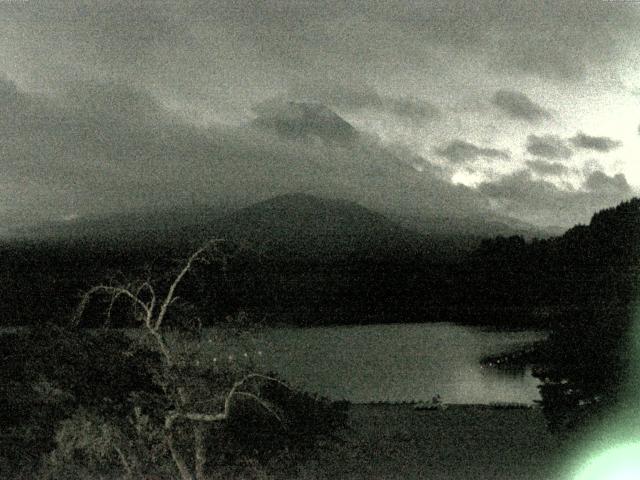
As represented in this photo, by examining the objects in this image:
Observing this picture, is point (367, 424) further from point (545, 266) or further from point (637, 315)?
point (545, 266)

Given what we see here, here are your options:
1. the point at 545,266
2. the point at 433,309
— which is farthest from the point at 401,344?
the point at 433,309

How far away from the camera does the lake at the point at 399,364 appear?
22.0 meters

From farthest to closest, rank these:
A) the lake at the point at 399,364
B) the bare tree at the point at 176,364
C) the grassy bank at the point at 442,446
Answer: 1. the lake at the point at 399,364
2. the grassy bank at the point at 442,446
3. the bare tree at the point at 176,364

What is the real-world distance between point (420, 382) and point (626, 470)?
17359 millimetres

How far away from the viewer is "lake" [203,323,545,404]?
72.2 ft

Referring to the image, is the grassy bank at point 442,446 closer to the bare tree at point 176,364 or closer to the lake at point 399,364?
the lake at point 399,364

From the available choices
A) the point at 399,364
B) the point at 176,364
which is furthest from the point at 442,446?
the point at 399,364

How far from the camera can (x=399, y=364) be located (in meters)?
29.1

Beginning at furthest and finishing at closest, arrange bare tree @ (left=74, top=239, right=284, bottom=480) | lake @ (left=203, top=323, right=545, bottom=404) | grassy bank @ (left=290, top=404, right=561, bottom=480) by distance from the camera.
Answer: lake @ (left=203, top=323, right=545, bottom=404)
grassy bank @ (left=290, top=404, right=561, bottom=480)
bare tree @ (left=74, top=239, right=284, bottom=480)

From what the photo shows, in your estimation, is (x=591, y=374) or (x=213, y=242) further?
(x=591, y=374)

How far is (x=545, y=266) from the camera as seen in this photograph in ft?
109

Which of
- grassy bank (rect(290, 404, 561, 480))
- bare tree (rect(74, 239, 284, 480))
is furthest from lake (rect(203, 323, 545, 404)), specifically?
bare tree (rect(74, 239, 284, 480))

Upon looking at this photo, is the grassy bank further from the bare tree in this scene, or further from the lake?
the bare tree

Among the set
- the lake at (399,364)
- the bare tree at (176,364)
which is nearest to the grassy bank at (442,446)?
the lake at (399,364)
